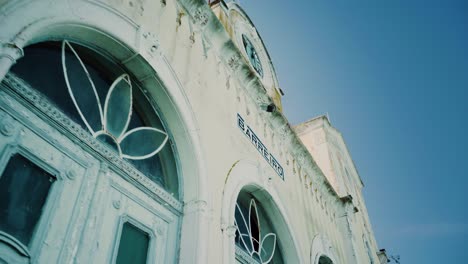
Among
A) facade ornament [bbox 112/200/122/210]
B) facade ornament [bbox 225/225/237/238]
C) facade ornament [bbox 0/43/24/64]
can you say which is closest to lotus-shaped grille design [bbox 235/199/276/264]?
facade ornament [bbox 225/225/237/238]

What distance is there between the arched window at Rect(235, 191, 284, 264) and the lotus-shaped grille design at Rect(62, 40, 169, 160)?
1.53m

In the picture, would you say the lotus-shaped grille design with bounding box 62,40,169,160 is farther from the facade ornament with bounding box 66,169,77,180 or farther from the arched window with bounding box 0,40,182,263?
the facade ornament with bounding box 66,169,77,180

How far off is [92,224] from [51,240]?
0.29 meters

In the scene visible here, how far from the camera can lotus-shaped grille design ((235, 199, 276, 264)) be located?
13.1 ft

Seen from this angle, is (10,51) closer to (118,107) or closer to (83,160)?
(83,160)

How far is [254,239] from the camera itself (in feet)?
13.8

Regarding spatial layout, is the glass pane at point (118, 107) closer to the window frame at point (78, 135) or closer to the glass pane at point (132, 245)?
the window frame at point (78, 135)

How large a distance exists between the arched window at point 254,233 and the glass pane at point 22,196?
88.6 inches

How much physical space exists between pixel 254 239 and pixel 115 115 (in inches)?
93.9

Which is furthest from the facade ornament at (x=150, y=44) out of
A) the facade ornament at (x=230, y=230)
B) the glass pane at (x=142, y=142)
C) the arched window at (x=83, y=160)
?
the facade ornament at (x=230, y=230)

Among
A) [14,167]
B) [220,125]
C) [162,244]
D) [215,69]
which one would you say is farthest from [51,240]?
[215,69]

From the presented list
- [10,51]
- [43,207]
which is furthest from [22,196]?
[10,51]

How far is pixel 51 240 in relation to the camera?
6.05 ft

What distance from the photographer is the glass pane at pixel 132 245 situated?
229cm
